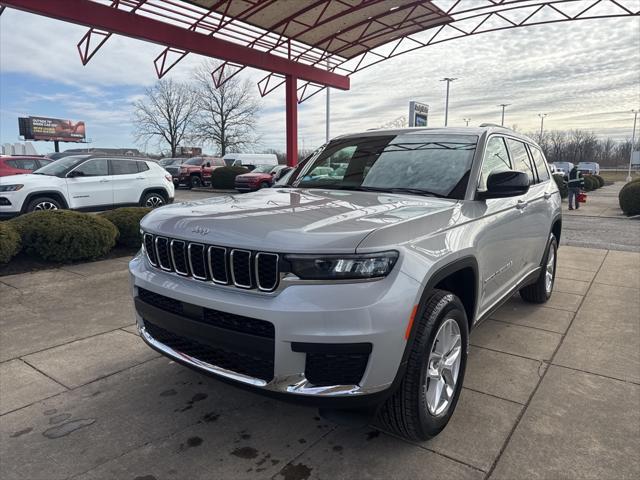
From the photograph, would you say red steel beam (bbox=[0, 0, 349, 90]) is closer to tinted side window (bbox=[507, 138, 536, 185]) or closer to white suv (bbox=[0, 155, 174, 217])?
white suv (bbox=[0, 155, 174, 217])

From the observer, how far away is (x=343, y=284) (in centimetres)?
209

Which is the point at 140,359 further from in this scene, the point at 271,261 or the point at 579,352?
the point at 579,352

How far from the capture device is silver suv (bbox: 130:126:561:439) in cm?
208

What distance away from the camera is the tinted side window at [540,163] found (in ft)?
16.0

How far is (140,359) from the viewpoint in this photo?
12.1 feet

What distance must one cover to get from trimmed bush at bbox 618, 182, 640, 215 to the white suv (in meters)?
14.4

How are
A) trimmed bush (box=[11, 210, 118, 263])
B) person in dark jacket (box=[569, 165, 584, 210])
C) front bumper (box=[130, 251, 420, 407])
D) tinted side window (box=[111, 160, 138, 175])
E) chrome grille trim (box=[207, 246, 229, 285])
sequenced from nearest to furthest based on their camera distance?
1. front bumper (box=[130, 251, 420, 407])
2. chrome grille trim (box=[207, 246, 229, 285])
3. trimmed bush (box=[11, 210, 118, 263])
4. tinted side window (box=[111, 160, 138, 175])
5. person in dark jacket (box=[569, 165, 584, 210])

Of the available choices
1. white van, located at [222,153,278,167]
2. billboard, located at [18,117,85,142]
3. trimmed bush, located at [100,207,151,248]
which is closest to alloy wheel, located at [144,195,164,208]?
trimmed bush, located at [100,207,151,248]

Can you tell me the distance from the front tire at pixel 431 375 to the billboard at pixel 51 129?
67.6 metres

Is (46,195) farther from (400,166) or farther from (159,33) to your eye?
(400,166)

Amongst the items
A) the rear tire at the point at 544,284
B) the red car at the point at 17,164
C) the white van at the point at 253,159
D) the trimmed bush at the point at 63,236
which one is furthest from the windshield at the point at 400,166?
the white van at the point at 253,159

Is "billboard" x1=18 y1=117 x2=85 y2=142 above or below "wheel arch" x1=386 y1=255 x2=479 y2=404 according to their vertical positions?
above

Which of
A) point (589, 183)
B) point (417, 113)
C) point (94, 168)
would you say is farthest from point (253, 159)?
point (589, 183)

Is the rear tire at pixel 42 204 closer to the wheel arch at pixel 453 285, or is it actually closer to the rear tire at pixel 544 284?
the rear tire at pixel 544 284
